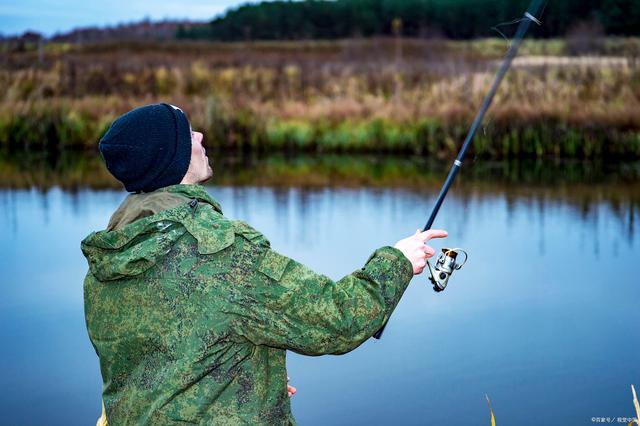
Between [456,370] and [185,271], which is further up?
[185,271]

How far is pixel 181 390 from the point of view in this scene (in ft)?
5.52

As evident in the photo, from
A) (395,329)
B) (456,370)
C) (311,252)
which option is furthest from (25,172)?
(456,370)

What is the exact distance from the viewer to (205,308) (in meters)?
1.64

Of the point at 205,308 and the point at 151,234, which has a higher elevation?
the point at 151,234

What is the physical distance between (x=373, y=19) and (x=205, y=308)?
39921 mm

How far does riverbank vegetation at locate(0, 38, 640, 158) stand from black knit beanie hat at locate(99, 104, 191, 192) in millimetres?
8262

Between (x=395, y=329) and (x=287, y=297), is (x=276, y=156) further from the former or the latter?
(x=287, y=297)

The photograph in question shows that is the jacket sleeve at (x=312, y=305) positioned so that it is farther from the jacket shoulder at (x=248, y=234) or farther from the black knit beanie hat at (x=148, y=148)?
the black knit beanie hat at (x=148, y=148)

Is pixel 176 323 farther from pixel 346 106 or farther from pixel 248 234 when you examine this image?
pixel 346 106

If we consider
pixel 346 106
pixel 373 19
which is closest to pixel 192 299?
pixel 346 106

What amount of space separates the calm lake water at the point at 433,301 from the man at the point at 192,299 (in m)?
2.56

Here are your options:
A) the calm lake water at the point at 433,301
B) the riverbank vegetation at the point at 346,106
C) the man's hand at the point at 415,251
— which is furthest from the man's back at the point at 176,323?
the riverbank vegetation at the point at 346,106

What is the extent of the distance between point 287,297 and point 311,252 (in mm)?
5703

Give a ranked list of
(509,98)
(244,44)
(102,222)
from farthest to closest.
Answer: (244,44) < (509,98) < (102,222)
